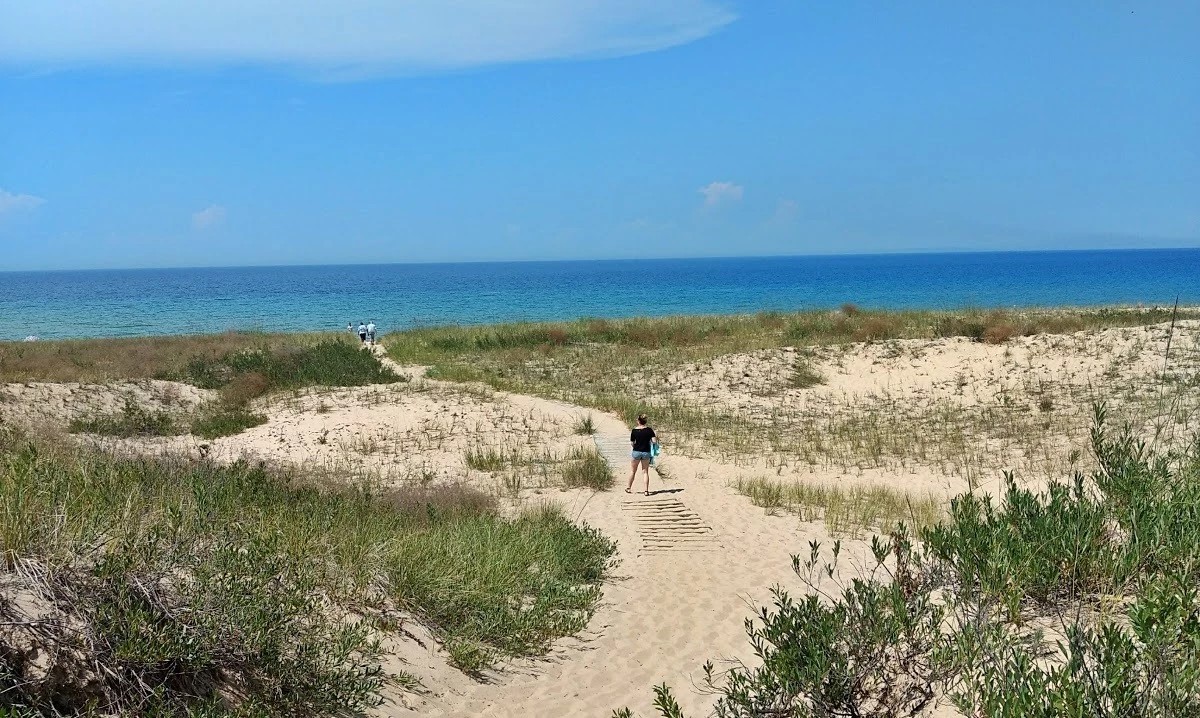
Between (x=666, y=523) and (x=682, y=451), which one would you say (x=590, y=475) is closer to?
(x=666, y=523)

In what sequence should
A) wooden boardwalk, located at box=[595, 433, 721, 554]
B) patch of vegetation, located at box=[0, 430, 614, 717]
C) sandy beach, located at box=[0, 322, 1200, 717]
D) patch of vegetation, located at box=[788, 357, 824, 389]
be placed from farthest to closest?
1. patch of vegetation, located at box=[788, 357, 824, 389]
2. wooden boardwalk, located at box=[595, 433, 721, 554]
3. sandy beach, located at box=[0, 322, 1200, 717]
4. patch of vegetation, located at box=[0, 430, 614, 717]

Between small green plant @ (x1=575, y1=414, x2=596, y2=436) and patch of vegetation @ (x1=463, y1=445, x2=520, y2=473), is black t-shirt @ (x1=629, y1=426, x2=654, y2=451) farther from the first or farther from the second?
small green plant @ (x1=575, y1=414, x2=596, y2=436)

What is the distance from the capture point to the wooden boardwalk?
10345 millimetres

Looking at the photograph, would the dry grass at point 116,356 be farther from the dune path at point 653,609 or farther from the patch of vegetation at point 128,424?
the dune path at point 653,609

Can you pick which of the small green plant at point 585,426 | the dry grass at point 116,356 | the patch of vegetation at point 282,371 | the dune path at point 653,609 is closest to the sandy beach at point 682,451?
the dune path at point 653,609

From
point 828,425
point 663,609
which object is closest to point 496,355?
point 828,425

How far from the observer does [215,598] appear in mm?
4836

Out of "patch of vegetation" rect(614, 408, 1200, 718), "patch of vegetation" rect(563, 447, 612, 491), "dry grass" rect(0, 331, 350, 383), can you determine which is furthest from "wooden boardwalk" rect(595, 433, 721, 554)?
"dry grass" rect(0, 331, 350, 383)

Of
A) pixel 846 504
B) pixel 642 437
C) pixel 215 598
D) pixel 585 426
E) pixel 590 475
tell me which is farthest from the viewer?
pixel 585 426

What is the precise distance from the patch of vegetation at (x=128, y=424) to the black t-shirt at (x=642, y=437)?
960 cm

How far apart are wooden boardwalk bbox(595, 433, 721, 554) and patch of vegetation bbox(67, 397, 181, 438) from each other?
9.53 meters

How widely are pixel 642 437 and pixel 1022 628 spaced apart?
7807mm

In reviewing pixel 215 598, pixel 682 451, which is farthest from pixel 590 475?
pixel 215 598

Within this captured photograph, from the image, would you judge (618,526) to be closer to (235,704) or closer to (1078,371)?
(235,704)
